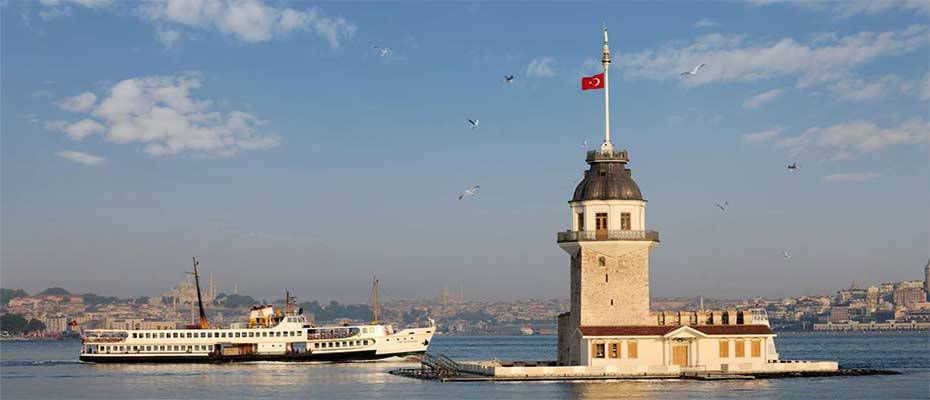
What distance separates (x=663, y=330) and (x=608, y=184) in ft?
25.3

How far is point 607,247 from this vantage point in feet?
229

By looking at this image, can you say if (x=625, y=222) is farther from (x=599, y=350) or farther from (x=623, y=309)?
(x=599, y=350)

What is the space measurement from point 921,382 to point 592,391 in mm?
22421

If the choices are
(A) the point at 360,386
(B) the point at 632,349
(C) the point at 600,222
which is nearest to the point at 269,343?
(A) the point at 360,386

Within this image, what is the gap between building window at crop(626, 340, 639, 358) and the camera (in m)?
69.3

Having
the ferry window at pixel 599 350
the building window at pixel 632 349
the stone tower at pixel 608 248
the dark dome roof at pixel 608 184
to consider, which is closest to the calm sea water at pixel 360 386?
the building window at pixel 632 349

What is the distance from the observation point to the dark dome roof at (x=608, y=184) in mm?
70812

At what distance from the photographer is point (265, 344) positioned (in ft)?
365

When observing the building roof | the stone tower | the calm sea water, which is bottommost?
the calm sea water

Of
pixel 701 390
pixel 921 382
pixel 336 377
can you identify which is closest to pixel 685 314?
pixel 701 390

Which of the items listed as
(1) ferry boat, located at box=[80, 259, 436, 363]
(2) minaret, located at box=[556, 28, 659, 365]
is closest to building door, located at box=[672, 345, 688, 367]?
(2) minaret, located at box=[556, 28, 659, 365]

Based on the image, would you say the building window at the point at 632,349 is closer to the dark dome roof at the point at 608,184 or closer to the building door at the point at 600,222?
the building door at the point at 600,222

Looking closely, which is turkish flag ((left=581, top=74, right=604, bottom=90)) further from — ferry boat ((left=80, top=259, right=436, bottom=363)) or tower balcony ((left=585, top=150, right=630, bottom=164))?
ferry boat ((left=80, top=259, right=436, bottom=363))

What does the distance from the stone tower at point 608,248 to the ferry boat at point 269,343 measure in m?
41.0
